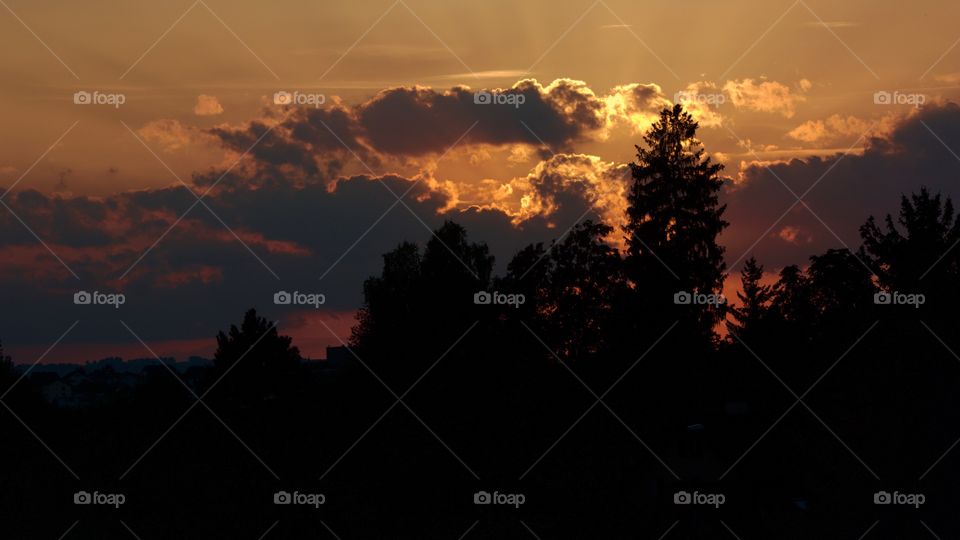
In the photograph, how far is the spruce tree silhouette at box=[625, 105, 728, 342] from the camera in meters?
61.9

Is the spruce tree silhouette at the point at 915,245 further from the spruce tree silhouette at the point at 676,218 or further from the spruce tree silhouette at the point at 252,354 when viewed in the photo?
the spruce tree silhouette at the point at 252,354

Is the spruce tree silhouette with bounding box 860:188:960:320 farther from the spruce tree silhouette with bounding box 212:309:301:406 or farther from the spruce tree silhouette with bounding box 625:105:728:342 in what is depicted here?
the spruce tree silhouette with bounding box 212:309:301:406

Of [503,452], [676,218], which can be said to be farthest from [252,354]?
[503,452]

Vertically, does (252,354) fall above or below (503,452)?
above

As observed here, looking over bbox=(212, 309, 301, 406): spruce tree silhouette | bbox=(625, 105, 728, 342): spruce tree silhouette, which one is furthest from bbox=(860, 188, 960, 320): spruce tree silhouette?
bbox=(212, 309, 301, 406): spruce tree silhouette

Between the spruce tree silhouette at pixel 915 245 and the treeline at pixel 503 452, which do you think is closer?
the treeline at pixel 503 452

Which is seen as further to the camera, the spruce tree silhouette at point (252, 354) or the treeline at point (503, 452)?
the spruce tree silhouette at point (252, 354)

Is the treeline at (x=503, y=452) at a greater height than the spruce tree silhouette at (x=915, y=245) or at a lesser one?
lesser

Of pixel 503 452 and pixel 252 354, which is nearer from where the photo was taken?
pixel 503 452

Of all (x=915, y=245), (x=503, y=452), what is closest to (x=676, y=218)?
(x=915, y=245)

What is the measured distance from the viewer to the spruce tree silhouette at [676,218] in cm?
6194

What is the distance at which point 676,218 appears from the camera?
65.1 meters

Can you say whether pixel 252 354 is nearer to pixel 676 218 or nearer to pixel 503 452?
pixel 676 218

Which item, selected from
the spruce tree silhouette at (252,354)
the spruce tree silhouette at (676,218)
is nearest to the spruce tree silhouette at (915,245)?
the spruce tree silhouette at (676,218)
